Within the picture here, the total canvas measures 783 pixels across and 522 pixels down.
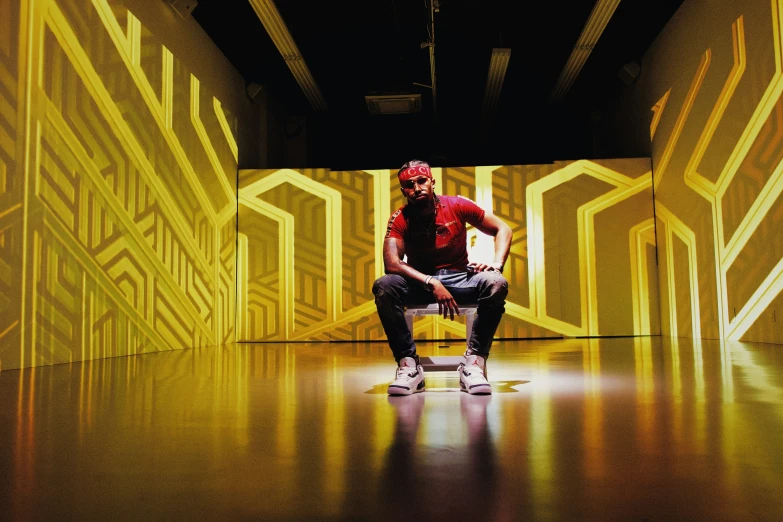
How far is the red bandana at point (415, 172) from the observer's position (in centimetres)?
290

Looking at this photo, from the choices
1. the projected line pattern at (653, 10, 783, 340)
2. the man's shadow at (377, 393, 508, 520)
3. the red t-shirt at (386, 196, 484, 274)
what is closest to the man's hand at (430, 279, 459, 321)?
the red t-shirt at (386, 196, 484, 274)

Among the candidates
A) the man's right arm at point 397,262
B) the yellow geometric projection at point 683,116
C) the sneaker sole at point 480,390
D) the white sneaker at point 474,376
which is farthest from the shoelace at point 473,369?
the yellow geometric projection at point 683,116

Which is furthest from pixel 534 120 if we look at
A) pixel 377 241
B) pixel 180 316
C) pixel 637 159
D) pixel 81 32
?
pixel 81 32

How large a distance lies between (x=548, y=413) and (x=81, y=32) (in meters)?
3.94

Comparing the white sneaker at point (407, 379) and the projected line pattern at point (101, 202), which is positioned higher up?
the projected line pattern at point (101, 202)

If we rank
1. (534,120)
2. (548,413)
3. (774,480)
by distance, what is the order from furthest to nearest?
(534,120) < (548,413) < (774,480)

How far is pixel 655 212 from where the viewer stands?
7.41 metres

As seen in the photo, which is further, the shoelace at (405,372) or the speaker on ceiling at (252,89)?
the speaker on ceiling at (252,89)

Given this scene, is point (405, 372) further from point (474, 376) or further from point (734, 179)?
point (734, 179)

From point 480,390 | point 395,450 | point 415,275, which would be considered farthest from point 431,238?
point 395,450

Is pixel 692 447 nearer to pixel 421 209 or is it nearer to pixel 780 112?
pixel 421 209

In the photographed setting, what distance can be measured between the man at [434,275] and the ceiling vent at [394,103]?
5.29 metres

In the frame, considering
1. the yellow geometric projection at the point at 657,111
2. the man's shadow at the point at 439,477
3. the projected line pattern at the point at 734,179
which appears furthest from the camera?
the yellow geometric projection at the point at 657,111

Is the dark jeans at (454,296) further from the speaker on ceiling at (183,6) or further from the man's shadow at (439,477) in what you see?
the speaker on ceiling at (183,6)
